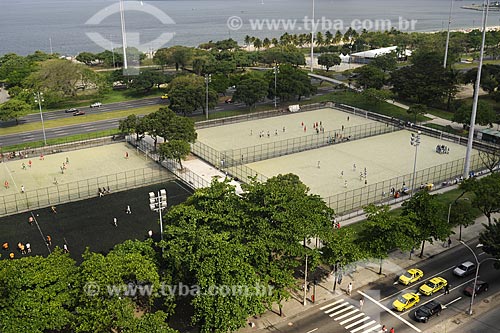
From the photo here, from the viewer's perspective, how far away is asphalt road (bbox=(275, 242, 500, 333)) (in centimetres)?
3325

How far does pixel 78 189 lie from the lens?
55844 mm

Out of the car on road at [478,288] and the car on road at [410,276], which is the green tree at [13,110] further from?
the car on road at [478,288]

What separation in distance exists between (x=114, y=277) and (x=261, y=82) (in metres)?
66.7

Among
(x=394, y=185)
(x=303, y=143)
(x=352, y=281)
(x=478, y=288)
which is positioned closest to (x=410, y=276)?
(x=352, y=281)

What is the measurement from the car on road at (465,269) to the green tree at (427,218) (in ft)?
8.89

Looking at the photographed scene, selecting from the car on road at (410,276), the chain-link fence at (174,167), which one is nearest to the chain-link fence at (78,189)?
the chain-link fence at (174,167)

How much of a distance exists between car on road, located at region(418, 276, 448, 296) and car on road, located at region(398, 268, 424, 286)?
1.03m

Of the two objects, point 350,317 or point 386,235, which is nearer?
point 350,317

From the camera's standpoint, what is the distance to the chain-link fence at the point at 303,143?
66750mm

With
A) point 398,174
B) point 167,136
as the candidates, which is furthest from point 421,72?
point 167,136

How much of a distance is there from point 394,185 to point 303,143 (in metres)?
19.3

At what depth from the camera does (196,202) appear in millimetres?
38688

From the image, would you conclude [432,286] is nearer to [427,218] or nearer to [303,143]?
[427,218]

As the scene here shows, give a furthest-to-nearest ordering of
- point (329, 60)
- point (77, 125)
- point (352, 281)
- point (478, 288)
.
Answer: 1. point (329, 60)
2. point (77, 125)
3. point (352, 281)
4. point (478, 288)
